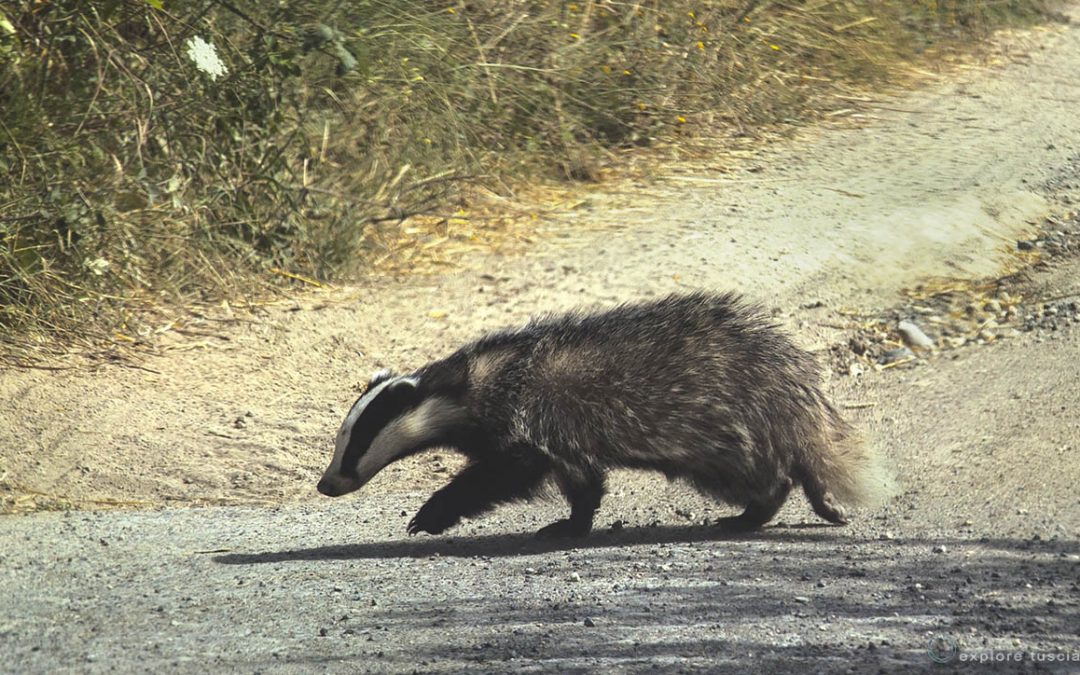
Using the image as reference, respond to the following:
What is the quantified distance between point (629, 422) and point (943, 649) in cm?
192

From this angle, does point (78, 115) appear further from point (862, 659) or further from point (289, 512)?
point (862, 659)

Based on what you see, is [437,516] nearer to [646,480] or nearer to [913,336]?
[646,480]

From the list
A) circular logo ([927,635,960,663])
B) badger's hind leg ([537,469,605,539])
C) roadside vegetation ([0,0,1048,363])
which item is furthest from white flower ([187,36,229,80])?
circular logo ([927,635,960,663])

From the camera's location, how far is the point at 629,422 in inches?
213

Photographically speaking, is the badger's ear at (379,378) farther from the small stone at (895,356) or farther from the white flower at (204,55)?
the small stone at (895,356)

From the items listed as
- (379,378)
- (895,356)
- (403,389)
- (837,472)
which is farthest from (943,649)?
(895,356)

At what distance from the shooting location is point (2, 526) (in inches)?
227

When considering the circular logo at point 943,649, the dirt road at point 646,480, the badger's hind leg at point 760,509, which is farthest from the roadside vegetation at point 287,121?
the circular logo at point 943,649

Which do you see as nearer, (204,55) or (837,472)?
(837,472)

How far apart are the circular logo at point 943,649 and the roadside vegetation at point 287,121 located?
4312 millimetres

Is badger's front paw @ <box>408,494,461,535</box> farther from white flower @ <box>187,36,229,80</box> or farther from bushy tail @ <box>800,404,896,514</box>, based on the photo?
white flower @ <box>187,36,229,80</box>

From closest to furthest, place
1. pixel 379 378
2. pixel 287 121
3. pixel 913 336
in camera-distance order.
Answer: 1. pixel 379 378
2. pixel 913 336
3. pixel 287 121

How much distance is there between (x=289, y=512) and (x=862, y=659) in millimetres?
3304

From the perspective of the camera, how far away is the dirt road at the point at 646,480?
12.9ft
